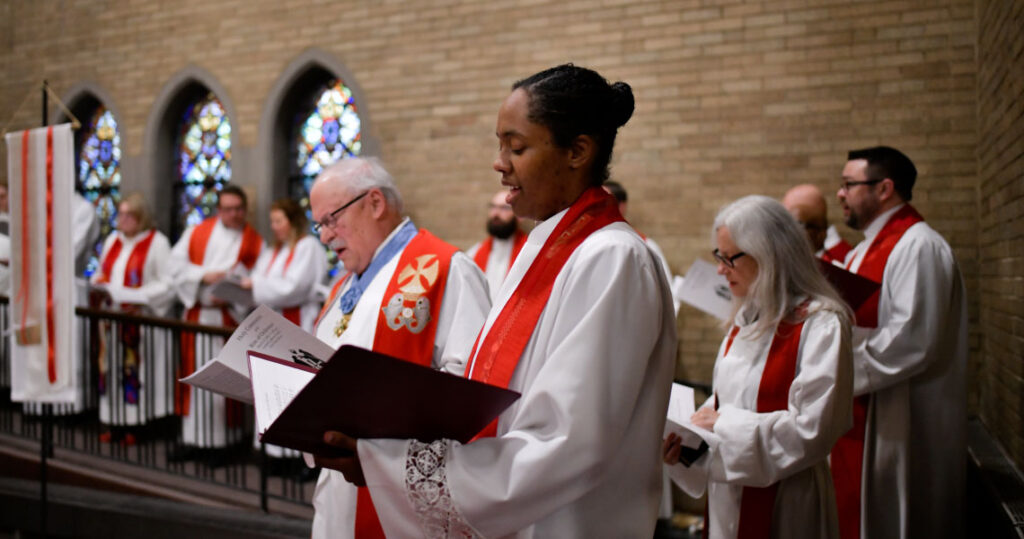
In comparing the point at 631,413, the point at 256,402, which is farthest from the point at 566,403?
the point at 256,402

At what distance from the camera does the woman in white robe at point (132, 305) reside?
6.66 meters

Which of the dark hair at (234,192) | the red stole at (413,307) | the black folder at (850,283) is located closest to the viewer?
the red stole at (413,307)

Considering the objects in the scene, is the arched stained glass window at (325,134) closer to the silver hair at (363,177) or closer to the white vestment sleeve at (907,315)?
the silver hair at (363,177)

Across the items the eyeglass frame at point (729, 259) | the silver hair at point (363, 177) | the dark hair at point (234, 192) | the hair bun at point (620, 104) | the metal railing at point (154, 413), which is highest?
the dark hair at point (234, 192)

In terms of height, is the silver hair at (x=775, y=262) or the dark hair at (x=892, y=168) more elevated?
the dark hair at (x=892, y=168)

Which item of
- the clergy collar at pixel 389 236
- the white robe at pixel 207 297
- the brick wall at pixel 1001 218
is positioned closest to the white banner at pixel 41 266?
the white robe at pixel 207 297

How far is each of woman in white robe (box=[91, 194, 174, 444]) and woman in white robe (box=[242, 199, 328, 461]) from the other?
838 millimetres

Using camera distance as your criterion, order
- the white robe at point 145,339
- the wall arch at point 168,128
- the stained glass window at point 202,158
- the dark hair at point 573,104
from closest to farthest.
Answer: the dark hair at point 573,104 < the white robe at point 145,339 < the wall arch at point 168,128 < the stained glass window at point 202,158

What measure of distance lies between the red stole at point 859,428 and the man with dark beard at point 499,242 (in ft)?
9.76

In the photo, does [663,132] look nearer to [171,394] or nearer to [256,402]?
[171,394]

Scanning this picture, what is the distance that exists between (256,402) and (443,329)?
1248 millimetres

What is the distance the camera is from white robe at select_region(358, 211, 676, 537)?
1.59 m

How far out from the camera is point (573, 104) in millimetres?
1754

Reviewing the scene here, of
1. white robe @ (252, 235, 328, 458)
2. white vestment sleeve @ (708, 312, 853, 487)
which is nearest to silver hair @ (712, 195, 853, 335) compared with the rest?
white vestment sleeve @ (708, 312, 853, 487)
